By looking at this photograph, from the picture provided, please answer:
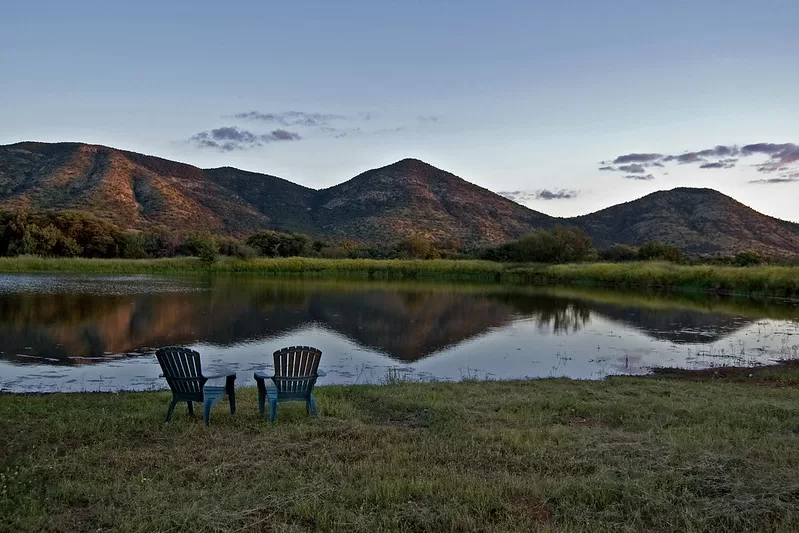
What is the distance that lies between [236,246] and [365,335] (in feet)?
158

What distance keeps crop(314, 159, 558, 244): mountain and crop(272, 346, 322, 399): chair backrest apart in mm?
79939

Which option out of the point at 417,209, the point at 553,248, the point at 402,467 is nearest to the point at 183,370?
the point at 402,467

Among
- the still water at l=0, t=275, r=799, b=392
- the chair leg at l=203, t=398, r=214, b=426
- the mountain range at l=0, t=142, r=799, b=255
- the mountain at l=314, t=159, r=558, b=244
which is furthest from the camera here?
the mountain at l=314, t=159, r=558, b=244

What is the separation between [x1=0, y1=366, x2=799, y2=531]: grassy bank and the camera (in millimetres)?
4453

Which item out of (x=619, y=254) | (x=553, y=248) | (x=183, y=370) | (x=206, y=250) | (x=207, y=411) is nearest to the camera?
(x=207, y=411)

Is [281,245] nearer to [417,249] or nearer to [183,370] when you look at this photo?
[417,249]

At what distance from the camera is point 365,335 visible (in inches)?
781

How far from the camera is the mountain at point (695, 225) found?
8338 cm

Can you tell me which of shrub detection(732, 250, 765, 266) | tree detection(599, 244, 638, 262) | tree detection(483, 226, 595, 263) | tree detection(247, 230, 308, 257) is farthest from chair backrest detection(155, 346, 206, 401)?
tree detection(599, 244, 638, 262)

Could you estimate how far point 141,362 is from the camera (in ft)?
45.8

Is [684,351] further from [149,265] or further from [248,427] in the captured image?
[149,265]

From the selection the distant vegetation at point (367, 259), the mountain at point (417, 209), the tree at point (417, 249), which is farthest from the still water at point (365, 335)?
the mountain at point (417, 209)

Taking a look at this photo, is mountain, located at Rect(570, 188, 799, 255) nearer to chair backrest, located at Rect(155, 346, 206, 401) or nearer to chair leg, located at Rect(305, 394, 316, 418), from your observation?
chair leg, located at Rect(305, 394, 316, 418)

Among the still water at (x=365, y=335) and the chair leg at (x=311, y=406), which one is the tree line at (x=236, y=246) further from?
the chair leg at (x=311, y=406)
